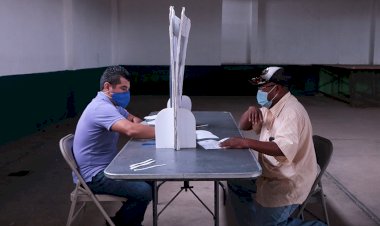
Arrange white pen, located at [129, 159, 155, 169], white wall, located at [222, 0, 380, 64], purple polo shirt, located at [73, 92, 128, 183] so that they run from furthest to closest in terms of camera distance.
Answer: white wall, located at [222, 0, 380, 64] → purple polo shirt, located at [73, 92, 128, 183] → white pen, located at [129, 159, 155, 169]

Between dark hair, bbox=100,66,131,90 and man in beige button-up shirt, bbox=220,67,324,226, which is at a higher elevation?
dark hair, bbox=100,66,131,90

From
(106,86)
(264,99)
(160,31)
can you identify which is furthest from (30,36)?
(160,31)

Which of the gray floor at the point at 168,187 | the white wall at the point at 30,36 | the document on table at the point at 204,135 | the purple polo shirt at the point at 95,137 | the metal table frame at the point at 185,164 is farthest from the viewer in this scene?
the white wall at the point at 30,36

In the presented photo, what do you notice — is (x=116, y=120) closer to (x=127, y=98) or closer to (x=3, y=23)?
(x=127, y=98)

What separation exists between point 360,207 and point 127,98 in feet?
7.26

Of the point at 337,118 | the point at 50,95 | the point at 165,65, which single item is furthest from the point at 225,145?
the point at 165,65

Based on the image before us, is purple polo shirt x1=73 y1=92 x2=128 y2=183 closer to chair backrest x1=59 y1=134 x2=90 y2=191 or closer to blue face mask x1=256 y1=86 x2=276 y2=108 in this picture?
chair backrest x1=59 y1=134 x2=90 y2=191

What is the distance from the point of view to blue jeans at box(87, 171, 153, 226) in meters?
2.54

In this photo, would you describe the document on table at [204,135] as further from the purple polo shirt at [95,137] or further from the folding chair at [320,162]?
the folding chair at [320,162]

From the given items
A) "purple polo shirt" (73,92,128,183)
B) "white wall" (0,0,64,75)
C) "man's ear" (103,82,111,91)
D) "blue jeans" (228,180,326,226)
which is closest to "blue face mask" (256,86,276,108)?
"blue jeans" (228,180,326,226)

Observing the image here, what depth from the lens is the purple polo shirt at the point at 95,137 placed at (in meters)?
2.64

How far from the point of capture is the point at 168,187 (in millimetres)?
4195

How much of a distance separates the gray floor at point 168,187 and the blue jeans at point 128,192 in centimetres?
67

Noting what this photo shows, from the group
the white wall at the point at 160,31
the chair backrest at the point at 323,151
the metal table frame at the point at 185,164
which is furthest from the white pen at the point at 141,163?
the white wall at the point at 160,31
